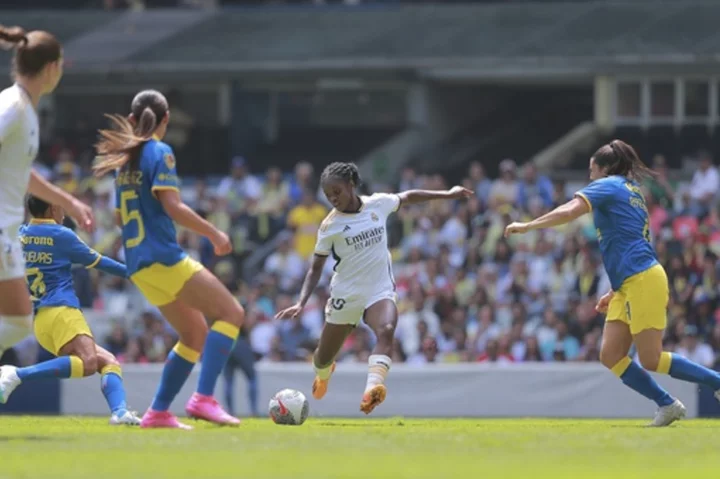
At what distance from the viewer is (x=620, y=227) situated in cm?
1300

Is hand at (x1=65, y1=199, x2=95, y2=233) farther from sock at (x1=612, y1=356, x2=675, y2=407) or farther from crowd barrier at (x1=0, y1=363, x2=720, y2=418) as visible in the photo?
crowd barrier at (x1=0, y1=363, x2=720, y2=418)

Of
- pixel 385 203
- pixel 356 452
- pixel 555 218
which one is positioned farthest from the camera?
pixel 385 203

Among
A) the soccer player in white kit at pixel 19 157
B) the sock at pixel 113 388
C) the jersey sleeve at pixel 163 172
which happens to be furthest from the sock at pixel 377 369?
the soccer player in white kit at pixel 19 157

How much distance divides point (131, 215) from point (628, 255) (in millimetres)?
4129

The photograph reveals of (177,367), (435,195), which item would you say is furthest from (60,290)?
(435,195)

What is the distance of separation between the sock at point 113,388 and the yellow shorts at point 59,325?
0.36 meters

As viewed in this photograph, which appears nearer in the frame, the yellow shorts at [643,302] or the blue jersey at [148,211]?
the blue jersey at [148,211]

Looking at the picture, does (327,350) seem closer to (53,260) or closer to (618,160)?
(53,260)

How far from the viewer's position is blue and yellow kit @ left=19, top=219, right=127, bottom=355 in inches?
517

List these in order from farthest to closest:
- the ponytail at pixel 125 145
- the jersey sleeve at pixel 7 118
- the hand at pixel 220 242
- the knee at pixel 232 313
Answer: the knee at pixel 232 313
the ponytail at pixel 125 145
the hand at pixel 220 242
the jersey sleeve at pixel 7 118

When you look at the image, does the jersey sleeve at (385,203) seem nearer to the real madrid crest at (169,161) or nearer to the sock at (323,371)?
the sock at (323,371)

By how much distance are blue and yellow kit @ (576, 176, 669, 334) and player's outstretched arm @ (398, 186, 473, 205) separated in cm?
120

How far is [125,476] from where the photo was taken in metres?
8.70

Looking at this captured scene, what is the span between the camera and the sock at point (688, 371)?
12945 millimetres
